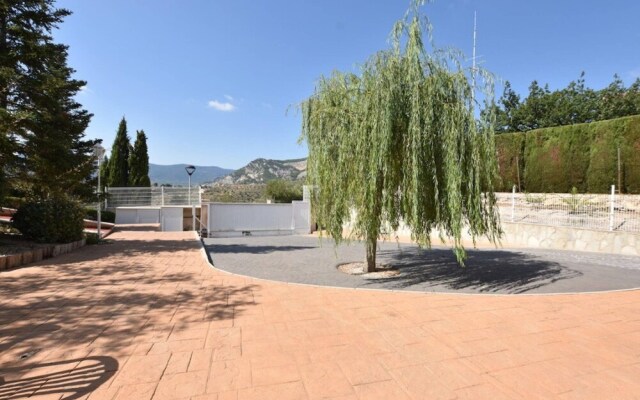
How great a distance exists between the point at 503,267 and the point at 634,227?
5.21m

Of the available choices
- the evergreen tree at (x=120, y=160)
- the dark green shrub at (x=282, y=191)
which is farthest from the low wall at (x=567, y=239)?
the evergreen tree at (x=120, y=160)

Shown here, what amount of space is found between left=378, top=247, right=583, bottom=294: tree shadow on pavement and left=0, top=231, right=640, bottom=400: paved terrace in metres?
0.83

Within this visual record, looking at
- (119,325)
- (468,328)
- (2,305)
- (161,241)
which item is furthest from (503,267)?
(161,241)

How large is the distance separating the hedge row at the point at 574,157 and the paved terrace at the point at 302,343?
1074 cm

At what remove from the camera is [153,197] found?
18.4 metres

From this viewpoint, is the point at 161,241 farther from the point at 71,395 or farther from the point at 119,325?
the point at 71,395

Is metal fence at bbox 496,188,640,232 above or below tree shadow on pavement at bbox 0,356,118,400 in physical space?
above

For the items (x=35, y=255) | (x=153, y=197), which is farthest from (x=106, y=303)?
(x=153, y=197)

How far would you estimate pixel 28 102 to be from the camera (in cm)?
923

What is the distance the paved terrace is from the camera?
2.71m

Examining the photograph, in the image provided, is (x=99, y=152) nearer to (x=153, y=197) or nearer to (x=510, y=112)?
(x=153, y=197)

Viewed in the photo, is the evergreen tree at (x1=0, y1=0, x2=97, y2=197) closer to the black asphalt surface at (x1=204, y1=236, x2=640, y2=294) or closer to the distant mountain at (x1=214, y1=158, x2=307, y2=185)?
the black asphalt surface at (x1=204, y1=236, x2=640, y2=294)

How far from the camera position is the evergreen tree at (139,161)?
2617 cm

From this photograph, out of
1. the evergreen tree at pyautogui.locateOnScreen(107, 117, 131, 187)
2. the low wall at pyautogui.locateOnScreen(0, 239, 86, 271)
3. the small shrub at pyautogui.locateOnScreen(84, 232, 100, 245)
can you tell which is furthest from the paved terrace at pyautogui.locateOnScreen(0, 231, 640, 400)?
the evergreen tree at pyautogui.locateOnScreen(107, 117, 131, 187)
